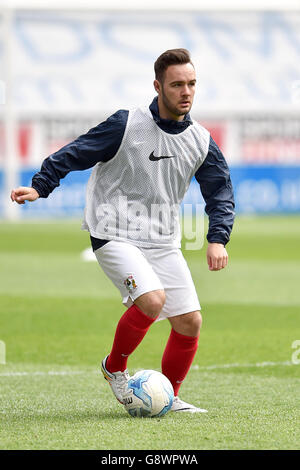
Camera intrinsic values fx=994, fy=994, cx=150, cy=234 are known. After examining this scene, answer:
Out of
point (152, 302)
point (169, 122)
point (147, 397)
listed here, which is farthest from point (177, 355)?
point (169, 122)

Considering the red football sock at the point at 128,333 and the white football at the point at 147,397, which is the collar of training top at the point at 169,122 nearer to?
the red football sock at the point at 128,333

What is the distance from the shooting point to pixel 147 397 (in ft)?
18.5

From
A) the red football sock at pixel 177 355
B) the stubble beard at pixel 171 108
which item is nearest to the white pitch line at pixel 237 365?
the red football sock at pixel 177 355

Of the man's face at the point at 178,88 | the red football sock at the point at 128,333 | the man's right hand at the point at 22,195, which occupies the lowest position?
the red football sock at the point at 128,333

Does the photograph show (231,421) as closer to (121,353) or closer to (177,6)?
(121,353)

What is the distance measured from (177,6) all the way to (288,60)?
18.2 ft

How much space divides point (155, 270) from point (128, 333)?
42cm

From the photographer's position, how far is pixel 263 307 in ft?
40.0

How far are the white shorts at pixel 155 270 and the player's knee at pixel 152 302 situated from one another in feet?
0.18

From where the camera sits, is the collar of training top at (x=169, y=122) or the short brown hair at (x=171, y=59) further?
the collar of training top at (x=169, y=122)

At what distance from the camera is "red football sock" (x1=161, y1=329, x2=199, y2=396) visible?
6.02m

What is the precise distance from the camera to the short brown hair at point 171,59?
5.64 metres

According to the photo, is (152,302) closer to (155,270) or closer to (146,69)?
(155,270)

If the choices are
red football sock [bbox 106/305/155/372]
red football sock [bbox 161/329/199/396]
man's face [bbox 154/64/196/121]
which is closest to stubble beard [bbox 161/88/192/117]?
man's face [bbox 154/64/196/121]
